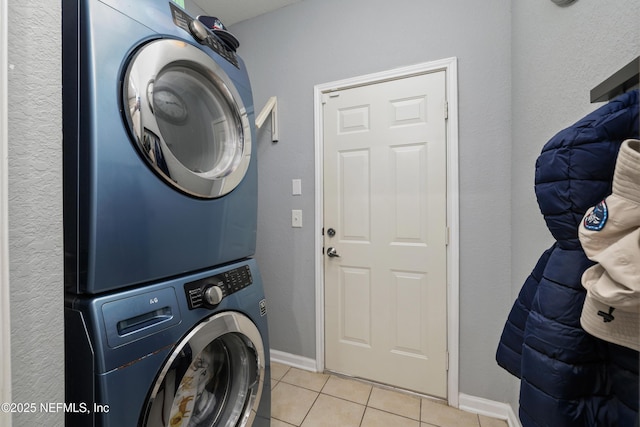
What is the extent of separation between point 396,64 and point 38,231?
1.84m

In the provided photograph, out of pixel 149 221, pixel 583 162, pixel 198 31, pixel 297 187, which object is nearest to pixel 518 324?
pixel 583 162

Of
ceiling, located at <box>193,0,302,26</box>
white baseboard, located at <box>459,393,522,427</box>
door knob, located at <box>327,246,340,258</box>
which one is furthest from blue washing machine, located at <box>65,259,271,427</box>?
ceiling, located at <box>193,0,302,26</box>

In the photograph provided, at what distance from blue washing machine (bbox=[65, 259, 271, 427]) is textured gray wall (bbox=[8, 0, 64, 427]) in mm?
54

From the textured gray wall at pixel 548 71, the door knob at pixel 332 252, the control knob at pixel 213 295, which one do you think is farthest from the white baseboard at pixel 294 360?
the control knob at pixel 213 295

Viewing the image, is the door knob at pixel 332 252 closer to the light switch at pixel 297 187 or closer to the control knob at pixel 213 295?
the light switch at pixel 297 187

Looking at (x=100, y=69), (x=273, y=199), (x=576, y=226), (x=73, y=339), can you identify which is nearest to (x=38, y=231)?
(x=73, y=339)

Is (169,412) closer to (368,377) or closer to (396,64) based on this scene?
(368,377)

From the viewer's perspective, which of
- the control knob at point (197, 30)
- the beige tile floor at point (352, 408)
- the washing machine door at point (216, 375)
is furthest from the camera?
the beige tile floor at point (352, 408)

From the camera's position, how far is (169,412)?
28.1 inches

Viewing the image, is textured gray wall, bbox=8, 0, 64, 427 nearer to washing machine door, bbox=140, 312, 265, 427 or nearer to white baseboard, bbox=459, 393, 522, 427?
washing machine door, bbox=140, 312, 265, 427

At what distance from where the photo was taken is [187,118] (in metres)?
0.88

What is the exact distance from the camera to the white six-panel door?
1.55 m

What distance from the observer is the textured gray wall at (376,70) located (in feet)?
4.70

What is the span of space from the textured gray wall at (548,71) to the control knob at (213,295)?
4.08 feet
